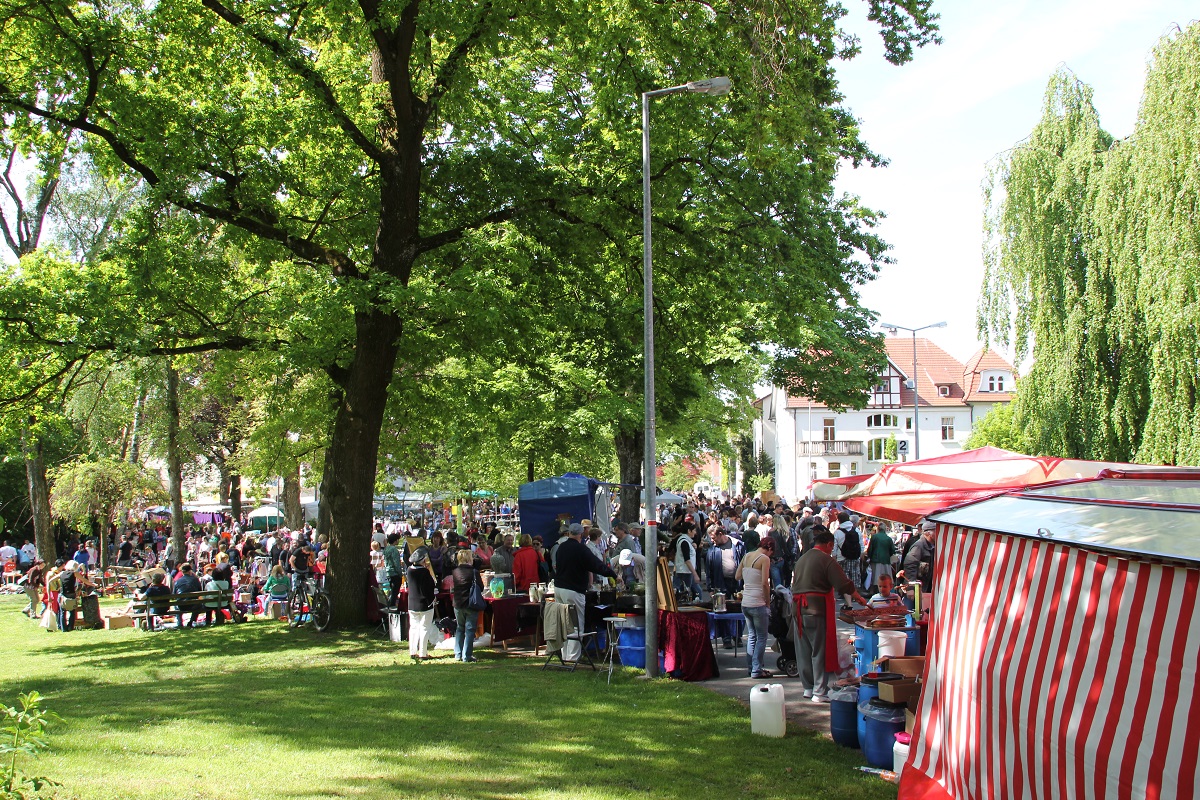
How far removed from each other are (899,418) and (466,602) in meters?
62.0

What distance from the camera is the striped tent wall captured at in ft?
13.9

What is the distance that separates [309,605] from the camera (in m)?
17.6

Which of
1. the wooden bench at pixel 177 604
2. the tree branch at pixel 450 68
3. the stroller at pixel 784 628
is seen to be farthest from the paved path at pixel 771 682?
the wooden bench at pixel 177 604

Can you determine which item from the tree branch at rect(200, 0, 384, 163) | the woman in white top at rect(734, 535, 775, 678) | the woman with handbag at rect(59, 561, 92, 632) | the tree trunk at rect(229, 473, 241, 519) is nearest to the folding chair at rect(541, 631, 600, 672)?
the woman in white top at rect(734, 535, 775, 678)

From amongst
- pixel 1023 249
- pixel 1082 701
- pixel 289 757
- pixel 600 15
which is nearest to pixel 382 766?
pixel 289 757

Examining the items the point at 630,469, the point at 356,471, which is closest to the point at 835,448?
the point at 630,469

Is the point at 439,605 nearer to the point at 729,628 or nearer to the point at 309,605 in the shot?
the point at 309,605

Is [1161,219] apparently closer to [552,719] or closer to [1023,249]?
[1023,249]

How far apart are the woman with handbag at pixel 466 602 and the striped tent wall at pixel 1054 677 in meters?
7.80

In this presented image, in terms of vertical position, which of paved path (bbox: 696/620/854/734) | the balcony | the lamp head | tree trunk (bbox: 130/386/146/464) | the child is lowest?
paved path (bbox: 696/620/854/734)

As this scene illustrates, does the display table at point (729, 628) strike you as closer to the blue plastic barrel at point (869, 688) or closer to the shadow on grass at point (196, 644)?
the shadow on grass at point (196, 644)

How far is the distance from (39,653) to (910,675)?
15.1 meters

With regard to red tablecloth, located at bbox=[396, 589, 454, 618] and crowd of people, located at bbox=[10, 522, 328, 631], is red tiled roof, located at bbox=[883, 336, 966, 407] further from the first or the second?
red tablecloth, located at bbox=[396, 589, 454, 618]

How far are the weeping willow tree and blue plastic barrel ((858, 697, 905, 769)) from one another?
16.0m
